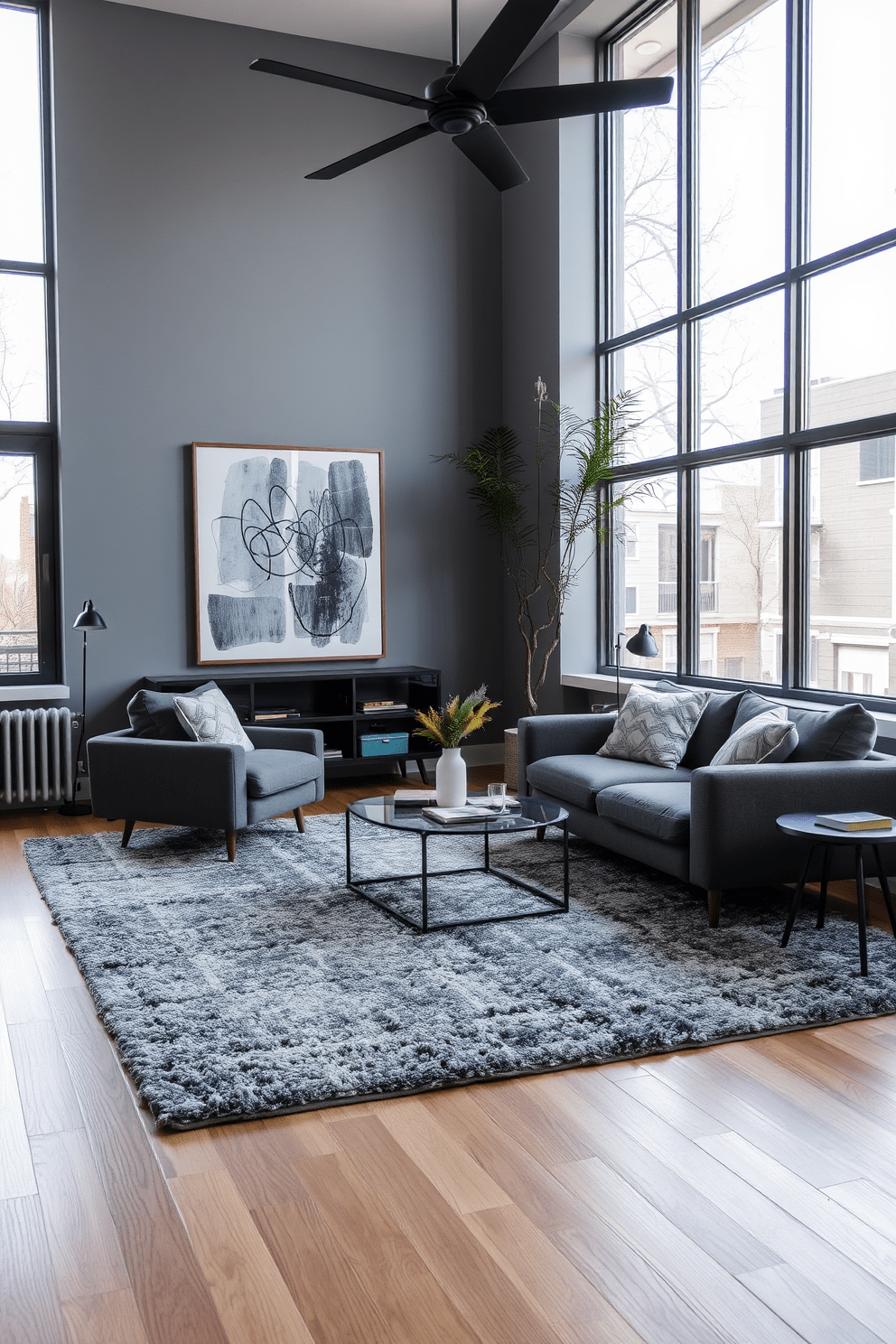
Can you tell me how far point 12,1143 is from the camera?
2.44m

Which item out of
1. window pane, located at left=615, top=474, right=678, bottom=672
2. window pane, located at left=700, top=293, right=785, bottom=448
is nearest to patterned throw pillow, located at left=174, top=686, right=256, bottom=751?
window pane, located at left=615, top=474, right=678, bottom=672

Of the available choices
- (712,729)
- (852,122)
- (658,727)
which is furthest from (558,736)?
(852,122)

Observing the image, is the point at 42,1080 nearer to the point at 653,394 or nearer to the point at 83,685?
the point at 83,685

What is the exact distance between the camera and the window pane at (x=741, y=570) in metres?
5.40

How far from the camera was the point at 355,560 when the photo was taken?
23.1 ft

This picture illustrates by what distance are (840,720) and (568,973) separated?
58.6 inches

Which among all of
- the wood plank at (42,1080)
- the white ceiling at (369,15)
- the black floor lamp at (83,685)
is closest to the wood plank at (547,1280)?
the wood plank at (42,1080)

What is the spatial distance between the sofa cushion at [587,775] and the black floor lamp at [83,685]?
8.10ft

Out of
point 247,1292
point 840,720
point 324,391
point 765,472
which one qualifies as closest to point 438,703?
point 324,391

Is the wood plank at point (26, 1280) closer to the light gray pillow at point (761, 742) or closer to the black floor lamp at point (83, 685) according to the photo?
the light gray pillow at point (761, 742)

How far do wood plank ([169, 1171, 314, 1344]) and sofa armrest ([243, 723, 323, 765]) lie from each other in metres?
3.43

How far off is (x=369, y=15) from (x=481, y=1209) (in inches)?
264

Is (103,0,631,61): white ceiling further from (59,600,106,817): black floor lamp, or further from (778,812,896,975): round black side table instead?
(778,812,896,975): round black side table

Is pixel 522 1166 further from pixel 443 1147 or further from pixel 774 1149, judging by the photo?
pixel 774 1149
